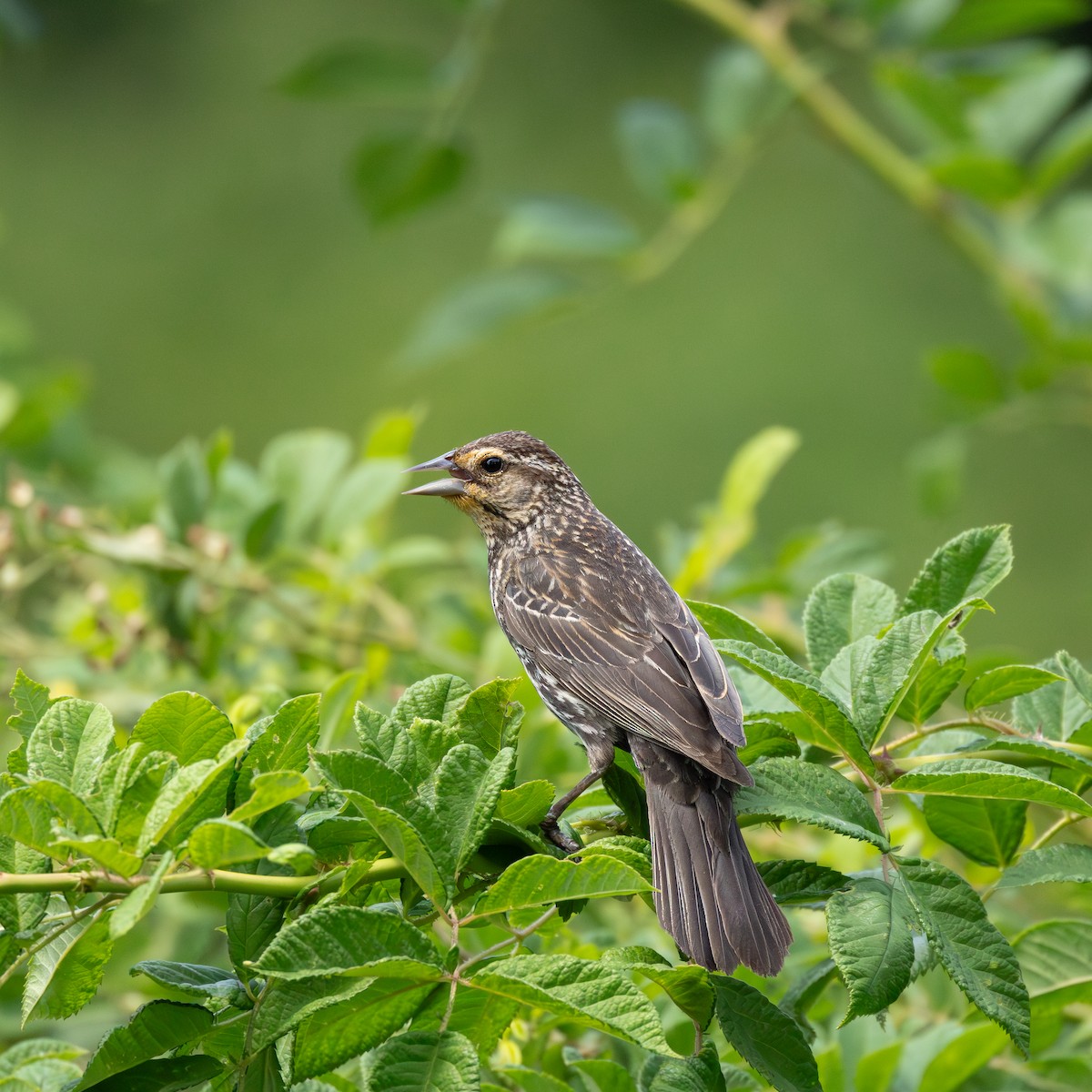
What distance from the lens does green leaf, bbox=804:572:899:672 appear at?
1.97m

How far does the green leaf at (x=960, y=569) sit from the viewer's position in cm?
190

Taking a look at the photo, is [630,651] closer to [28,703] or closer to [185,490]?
[185,490]

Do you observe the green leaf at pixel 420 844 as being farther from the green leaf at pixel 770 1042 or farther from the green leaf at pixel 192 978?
the green leaf at pixel 770 1042

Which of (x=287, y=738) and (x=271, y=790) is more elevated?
(x=287, y=738)

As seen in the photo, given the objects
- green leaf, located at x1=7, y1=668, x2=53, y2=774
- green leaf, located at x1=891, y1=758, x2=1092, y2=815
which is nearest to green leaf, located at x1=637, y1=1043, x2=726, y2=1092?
green leaf, located at x1=891, y1=758, x2=1092, y2=815

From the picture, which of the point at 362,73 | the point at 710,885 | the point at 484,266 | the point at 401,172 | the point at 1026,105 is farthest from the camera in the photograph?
the point at 484,266

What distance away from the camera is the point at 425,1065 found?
1.41 meters

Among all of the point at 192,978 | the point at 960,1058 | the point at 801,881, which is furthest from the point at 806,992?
the point at 192,978

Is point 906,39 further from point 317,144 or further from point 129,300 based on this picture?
point 317,144

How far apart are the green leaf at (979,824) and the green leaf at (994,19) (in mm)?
2483

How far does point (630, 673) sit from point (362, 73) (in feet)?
6.03

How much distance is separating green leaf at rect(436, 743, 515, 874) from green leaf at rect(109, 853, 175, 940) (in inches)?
11.5

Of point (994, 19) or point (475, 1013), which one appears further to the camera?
point (994, 19)

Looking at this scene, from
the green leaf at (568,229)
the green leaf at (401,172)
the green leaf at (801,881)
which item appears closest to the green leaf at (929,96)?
the green leaf at (568,229)
